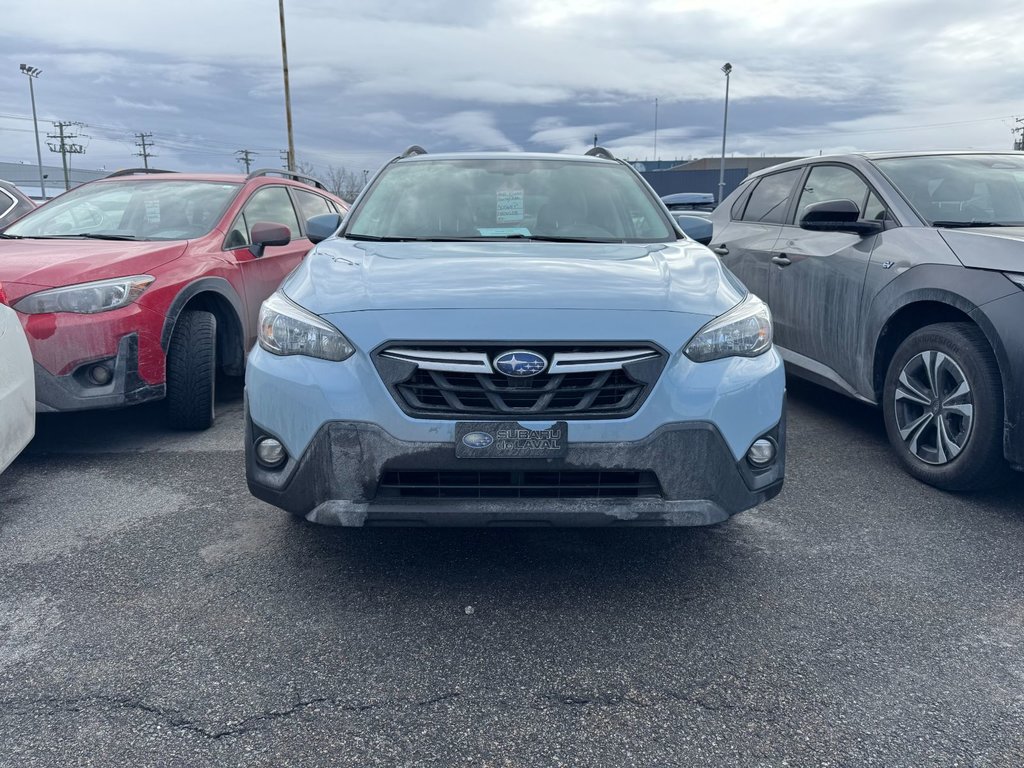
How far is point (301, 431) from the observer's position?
8.63 feet

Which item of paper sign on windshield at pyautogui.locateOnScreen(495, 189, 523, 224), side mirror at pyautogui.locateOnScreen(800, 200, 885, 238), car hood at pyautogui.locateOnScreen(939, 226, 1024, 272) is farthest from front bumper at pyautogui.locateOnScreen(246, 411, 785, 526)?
side mirror at pyautogui.locateOnScreen(800, 200, 885, 238)

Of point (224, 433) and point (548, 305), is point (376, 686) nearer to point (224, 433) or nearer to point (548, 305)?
point (548, 305)

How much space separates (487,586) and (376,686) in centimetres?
70

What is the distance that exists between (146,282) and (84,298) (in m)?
0.36

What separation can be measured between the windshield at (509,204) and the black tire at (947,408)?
1.37 meters

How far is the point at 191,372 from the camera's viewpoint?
4758 millimetres

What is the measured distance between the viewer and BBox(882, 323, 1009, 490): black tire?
359 centimetres

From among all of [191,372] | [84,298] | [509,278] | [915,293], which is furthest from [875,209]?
[84,298]

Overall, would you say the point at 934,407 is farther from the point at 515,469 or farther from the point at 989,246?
the point at 515,469

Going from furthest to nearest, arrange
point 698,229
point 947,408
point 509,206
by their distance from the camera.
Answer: point 698,229
point 509,206
point 947,408

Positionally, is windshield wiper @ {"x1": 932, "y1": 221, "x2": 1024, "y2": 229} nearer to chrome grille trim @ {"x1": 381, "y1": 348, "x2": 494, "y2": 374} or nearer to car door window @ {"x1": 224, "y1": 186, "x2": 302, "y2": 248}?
chrome grille trim @ {"x1": 381, "y1": 348, "x2": 494, "y2": 374}

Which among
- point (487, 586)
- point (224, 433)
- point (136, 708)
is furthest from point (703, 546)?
point (224, 433)

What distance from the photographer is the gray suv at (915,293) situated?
357cm

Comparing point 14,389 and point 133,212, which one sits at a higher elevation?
point 133,212
